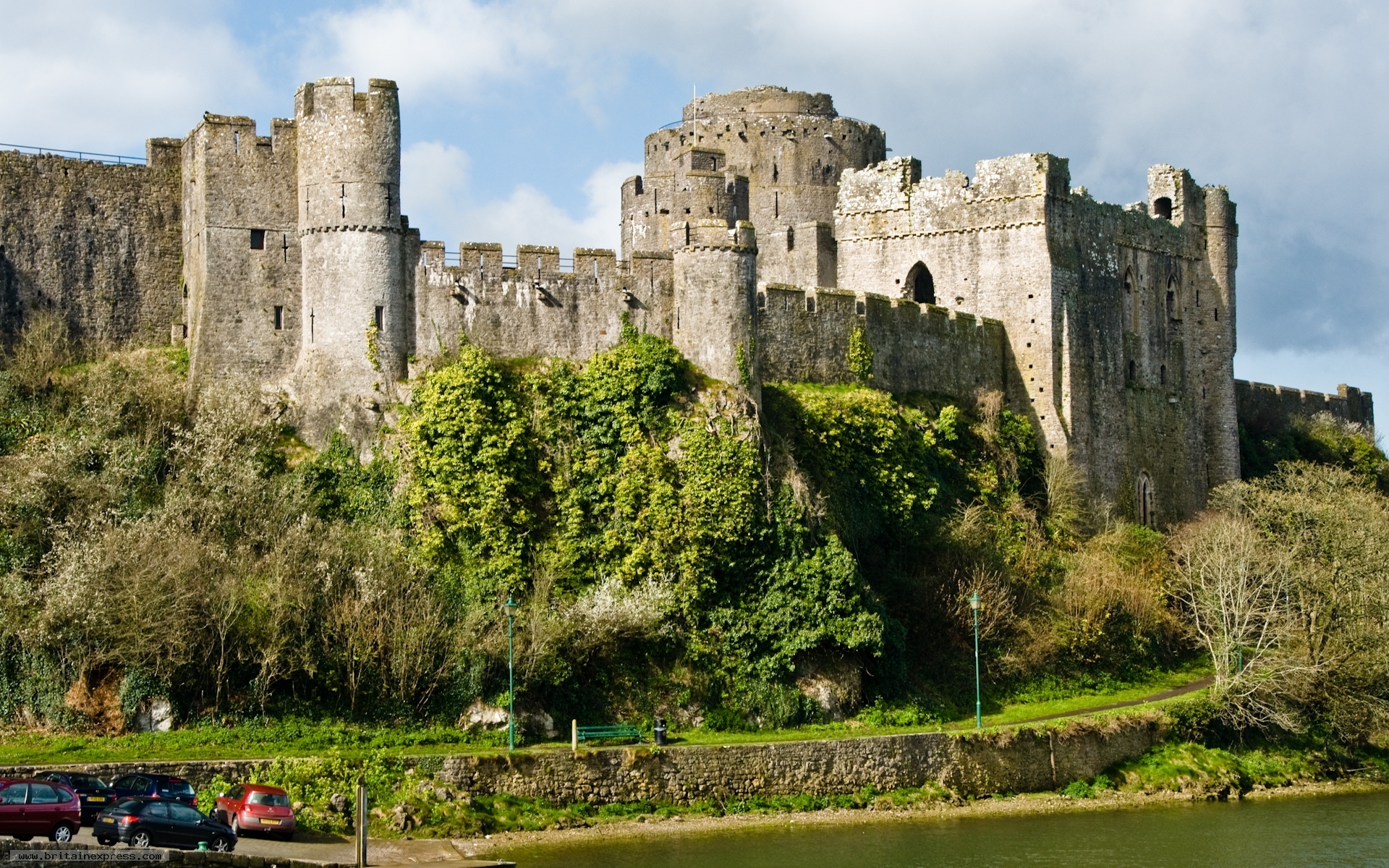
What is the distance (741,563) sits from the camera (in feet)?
126

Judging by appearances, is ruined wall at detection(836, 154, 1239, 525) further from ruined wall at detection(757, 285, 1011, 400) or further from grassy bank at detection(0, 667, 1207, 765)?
grassy bank at detection(0, 667, 1207, 765)

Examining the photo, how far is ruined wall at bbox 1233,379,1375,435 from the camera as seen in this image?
60844 millimetres

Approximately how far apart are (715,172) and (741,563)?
15823 millimetres

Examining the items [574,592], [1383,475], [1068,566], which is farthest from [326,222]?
[1383,475]

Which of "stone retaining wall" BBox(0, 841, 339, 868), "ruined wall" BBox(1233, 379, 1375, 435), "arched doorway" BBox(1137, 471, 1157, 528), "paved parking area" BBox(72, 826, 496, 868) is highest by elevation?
"ruined wall" BBox(1233, 379, 1375, 435)

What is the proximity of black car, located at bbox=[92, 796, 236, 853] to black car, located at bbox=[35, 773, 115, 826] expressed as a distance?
434 mm

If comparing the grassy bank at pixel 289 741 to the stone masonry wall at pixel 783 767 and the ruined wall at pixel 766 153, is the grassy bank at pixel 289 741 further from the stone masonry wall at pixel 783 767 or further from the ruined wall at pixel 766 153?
the ruined wall at pixel 766 153

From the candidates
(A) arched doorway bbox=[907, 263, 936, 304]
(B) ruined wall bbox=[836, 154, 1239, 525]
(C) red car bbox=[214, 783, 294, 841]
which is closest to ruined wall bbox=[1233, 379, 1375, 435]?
(B) ruined wall bbox=[836, 154, 1239, 525]

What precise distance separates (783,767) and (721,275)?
11.4 meters

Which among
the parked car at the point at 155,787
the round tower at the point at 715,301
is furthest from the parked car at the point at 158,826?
the round tower at the point at 715,301

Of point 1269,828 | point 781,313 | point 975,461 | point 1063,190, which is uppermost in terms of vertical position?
point 1063,190

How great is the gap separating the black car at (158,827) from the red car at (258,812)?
3.81ft

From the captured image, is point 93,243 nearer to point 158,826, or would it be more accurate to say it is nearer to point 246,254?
point 246,254

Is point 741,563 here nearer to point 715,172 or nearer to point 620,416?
point 620,416
